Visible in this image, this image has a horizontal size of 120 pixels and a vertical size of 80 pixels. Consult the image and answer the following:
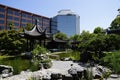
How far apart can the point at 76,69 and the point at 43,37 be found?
1705 centimetres

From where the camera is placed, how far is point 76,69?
378 inches

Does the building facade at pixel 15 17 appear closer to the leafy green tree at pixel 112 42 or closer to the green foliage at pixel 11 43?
the green foliage at pixel 11 43

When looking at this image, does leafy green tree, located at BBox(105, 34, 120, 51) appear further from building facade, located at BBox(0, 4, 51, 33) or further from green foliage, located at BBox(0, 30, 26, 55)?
building facade, located at BBox(0, 4, 51, 33)

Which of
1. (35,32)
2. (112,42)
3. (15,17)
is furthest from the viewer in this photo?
(15,17)

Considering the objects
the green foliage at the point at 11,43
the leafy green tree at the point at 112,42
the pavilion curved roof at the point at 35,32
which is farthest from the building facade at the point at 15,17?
the leafy green tree at the point at 112,42

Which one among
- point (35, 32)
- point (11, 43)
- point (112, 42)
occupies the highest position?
point (35, 32)

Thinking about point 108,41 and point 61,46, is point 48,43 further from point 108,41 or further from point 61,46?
point 108,41

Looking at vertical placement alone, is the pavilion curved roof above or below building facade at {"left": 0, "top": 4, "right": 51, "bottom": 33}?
below

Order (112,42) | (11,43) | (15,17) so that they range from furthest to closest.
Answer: (15,17) → (11,43) → (112,42)

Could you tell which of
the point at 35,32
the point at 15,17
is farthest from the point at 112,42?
the point at 15,17

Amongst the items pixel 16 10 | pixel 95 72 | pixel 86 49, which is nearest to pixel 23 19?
pixel 16 10

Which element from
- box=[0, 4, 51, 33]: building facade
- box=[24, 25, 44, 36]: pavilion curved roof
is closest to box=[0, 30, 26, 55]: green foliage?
box=[24, 25, 44, 36]: pavilion curved roof

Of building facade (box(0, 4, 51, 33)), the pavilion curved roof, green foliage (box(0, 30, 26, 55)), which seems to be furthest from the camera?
building facade (box(0, 4, 51, 33))

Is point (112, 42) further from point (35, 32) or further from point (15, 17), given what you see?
point (15, 17)
